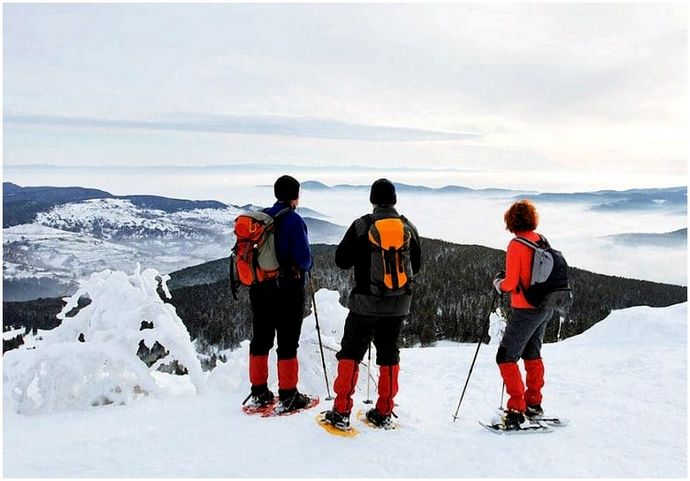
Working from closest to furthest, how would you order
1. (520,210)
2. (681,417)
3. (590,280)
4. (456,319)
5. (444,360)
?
(520,210) < (681,417) < (444,360) < (456,319) < (590,280)

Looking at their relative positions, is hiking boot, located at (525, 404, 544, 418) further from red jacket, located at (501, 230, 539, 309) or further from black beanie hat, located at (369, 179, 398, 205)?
black beanie hat, located at (369, 179, 398, 205)

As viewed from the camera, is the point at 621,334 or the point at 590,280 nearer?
the point at 621,334

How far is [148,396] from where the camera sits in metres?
6.68

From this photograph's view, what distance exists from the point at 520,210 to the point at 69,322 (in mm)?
6489

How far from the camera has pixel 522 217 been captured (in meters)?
5.07

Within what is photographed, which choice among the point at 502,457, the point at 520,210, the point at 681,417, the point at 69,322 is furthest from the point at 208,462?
the point at 681,417

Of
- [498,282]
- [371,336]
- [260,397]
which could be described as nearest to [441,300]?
[260,397]

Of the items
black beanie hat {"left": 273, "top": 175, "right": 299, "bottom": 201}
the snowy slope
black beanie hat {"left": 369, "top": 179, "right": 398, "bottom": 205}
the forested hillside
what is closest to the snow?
the snowy slope

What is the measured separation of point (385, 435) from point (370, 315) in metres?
1.17

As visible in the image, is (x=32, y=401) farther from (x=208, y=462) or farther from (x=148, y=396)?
(x=208, y=462)

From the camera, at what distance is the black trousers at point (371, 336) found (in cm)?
518

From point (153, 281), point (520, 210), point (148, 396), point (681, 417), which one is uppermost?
point (520, 210)

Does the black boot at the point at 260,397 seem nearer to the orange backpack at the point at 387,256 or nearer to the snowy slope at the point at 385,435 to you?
the snowy slope at the point at 385,435

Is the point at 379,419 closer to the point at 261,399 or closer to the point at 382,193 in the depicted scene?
the point at 261,399
